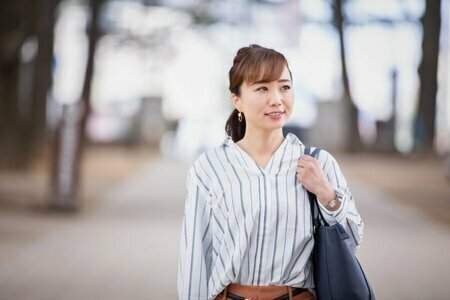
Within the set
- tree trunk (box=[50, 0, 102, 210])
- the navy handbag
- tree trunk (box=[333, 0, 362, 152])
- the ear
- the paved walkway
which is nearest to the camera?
the navy handbag

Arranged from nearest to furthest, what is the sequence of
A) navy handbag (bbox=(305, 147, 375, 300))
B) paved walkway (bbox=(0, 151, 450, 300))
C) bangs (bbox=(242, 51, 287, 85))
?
navy handbag (bbox=(305, 147, 375, 300)) → bangs (bbox=(242, 51, 287, 85)) → paved walkway (bbox=(0, 151, 450, 300))

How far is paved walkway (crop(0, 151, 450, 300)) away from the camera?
7023mm

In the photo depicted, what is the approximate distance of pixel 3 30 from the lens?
1872cm

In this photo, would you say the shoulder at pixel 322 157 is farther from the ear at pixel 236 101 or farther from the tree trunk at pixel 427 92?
the tree trunk at pixel 427 92

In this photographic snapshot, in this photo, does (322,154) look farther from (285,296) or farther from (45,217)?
(45,217)

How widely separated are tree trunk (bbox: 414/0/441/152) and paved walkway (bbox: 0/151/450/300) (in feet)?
52.4

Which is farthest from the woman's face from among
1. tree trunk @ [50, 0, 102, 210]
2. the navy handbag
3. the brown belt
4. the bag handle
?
tree trunk @ [50, 0, 102, 210]

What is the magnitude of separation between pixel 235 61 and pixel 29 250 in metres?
7.02

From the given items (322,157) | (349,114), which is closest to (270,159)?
(322,157)

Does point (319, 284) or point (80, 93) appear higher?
point (80, 93)

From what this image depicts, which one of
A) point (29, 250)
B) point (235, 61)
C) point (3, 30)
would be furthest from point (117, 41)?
point (235, 61)

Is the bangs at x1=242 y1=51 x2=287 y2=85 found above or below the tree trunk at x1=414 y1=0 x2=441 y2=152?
below

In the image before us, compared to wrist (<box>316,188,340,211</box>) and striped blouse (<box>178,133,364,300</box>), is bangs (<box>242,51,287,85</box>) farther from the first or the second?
wrist (<box>316,188,340,211</box>)

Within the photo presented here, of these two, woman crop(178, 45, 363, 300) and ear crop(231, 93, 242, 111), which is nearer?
woman crop(178, 45, 363, 300)
